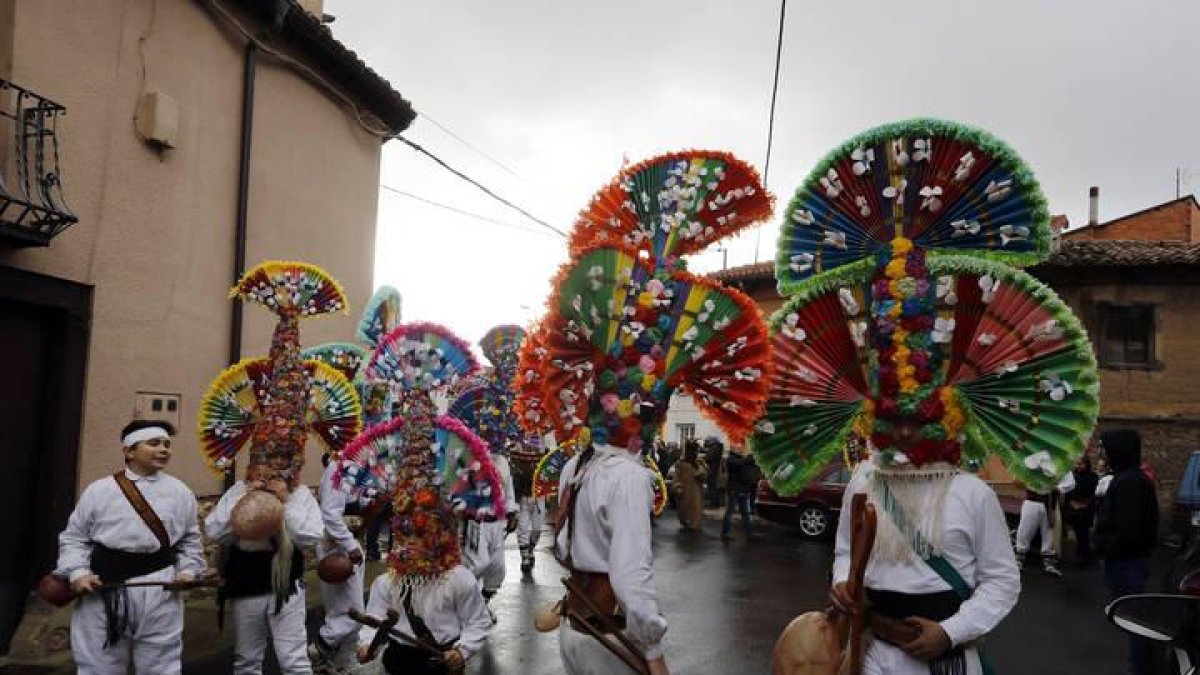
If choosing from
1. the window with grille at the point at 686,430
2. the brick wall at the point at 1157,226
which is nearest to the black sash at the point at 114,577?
the window with grille at the point at 686,430

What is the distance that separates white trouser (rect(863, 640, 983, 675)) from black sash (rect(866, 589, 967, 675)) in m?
0.03

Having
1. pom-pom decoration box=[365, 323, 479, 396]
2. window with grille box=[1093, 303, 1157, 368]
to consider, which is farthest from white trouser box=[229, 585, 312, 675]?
window with grille box=[1093, 303, 1157, 368]

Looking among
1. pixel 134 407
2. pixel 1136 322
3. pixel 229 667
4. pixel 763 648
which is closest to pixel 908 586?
pixel 763 648

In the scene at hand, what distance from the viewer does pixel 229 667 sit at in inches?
276

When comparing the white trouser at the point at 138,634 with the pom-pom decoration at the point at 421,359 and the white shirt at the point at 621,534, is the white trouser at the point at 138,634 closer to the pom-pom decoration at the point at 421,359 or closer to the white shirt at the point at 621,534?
the pom-pom decoration at the point at 421,359

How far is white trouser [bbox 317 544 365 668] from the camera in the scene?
651 centimetres

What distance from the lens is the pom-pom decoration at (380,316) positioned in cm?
1055

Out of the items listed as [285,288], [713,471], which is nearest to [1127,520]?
[285,288]

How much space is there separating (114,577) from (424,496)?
193 cm

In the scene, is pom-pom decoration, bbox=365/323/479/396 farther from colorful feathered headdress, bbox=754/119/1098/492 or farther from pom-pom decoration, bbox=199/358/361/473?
colorful feathered headdress, bbox=754/119/1098/492

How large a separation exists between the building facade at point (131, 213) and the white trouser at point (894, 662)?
6759 mm

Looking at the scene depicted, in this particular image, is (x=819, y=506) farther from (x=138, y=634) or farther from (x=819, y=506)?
(x=138, y=634)

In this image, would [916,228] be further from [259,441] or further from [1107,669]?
[1107,669]

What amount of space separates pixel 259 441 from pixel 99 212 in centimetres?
353
